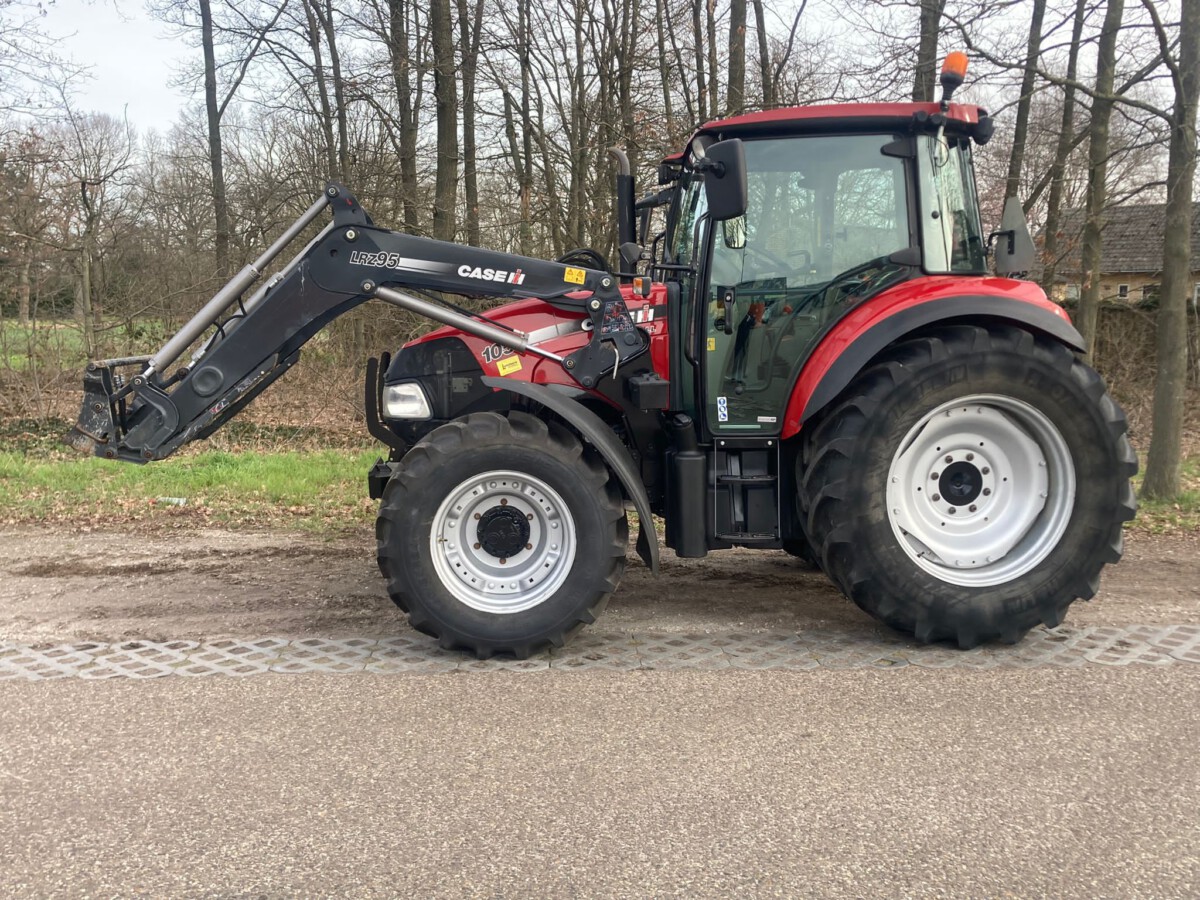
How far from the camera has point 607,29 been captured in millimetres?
Answer: 13539

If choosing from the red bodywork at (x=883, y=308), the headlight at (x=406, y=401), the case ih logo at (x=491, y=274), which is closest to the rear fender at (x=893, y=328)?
the red bodywork at (x=883, y=308)

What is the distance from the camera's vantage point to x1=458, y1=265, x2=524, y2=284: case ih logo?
4.54 meters

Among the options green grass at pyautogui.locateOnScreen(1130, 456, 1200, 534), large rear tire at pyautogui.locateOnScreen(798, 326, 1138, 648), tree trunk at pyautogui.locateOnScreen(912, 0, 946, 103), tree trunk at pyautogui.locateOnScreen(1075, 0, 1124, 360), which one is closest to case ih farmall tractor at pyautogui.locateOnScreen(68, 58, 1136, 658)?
large rear tire at pyautogui.locateOnScreen(798, 326, 1138, 648)

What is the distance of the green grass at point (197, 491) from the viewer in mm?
7250

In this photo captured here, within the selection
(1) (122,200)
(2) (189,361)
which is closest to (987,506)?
(2) (189,361)

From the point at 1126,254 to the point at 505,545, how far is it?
Answer: 74.2 ft

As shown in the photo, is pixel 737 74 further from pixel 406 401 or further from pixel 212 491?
pixel 406 401

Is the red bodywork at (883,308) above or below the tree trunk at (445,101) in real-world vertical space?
below

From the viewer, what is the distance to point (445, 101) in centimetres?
1414

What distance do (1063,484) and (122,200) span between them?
15215mm

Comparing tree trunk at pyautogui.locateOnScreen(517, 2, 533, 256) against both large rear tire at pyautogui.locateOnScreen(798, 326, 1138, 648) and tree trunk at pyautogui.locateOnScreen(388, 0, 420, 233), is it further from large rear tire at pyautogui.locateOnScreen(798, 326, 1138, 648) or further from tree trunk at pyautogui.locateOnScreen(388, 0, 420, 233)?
large rear tire at pyautogui.locateOnScreen(798, 326, 1138, 648)

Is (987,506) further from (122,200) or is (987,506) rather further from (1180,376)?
(122,200)

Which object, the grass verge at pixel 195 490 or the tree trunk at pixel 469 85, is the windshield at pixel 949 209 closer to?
the grass verge at pixel 195 490

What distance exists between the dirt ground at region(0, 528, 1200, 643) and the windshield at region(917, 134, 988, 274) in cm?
188
